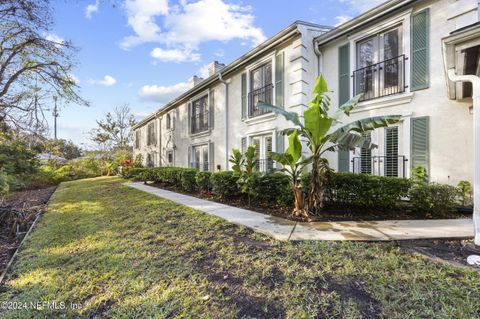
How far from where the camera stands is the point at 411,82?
7.34 meters

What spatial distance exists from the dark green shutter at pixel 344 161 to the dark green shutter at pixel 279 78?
329 centimetres

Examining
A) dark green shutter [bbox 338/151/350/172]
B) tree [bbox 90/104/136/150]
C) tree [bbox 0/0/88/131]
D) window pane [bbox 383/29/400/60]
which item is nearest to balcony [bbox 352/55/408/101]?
window pane [bbox 383/29/400/60]

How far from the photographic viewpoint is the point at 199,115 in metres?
16.5

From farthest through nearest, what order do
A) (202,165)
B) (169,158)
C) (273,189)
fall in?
(169,158)
(202,165)
(273,189)

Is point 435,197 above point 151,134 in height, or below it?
below

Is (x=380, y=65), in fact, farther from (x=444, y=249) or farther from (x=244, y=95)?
(x=444, y=249)

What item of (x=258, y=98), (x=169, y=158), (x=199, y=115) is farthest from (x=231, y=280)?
(x=169, y=158)

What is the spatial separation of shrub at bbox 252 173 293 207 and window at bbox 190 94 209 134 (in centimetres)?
880

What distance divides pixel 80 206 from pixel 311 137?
8.98 metres

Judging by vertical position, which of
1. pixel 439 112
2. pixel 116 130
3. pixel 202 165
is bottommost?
pixel 202 165

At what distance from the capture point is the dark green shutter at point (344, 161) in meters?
8.67

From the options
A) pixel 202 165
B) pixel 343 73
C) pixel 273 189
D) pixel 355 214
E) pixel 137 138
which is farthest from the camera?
pixel 137 138

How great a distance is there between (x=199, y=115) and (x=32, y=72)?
30.5ft

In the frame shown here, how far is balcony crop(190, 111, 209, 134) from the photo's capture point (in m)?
15.7
